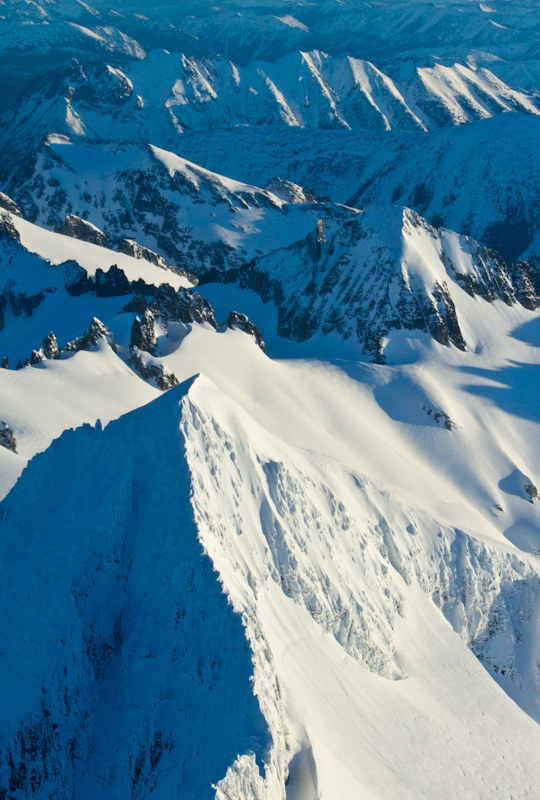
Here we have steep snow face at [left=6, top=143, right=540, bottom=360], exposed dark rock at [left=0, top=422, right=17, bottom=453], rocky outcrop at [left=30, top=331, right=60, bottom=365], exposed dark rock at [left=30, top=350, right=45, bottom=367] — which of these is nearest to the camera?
exposed dark rock at [left=0, top=422, right=17, bottom=453]

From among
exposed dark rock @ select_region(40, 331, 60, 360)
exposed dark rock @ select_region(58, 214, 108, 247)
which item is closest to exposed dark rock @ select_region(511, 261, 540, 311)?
exposed dark rock @ select_region(58, 214, 108, 247)

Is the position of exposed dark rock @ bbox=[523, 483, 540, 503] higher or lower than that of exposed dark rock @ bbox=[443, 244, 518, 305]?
lower

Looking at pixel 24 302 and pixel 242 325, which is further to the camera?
pixel 24 302

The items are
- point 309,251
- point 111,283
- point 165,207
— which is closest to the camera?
point 111,283

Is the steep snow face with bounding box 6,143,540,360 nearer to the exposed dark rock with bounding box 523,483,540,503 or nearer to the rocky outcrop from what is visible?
the exposed dark rock with bounding box 523,483,540,503

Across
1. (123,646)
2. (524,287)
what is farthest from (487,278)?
(123,646)

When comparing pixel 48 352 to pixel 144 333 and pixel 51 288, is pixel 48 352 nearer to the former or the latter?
pixel 144 333

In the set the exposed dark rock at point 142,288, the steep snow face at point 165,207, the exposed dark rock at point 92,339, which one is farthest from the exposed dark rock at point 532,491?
the steep snow face at point 165,207

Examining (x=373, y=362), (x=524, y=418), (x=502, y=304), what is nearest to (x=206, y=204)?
(x=502, y=304)
